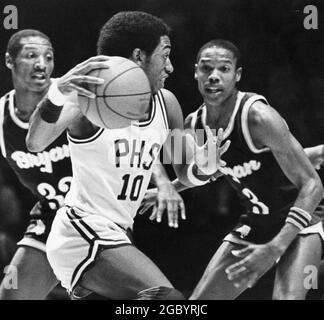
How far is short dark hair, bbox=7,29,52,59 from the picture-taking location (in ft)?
14.1

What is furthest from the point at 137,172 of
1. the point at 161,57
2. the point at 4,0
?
the point at 4,0

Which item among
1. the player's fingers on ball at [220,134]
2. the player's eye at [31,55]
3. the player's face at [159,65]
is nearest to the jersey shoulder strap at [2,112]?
the player's eye at [31,55]

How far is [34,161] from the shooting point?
435cm

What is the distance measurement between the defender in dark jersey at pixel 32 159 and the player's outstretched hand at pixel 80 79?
0.24 metres

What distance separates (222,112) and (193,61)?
354mm

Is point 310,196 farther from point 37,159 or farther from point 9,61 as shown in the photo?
point 9,61

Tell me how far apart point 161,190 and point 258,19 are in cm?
119

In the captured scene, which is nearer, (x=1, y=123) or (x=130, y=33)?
(x=130, y=33)

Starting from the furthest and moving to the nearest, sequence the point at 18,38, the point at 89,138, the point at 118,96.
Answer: the point at 18,38, the point at 89,138, the point at 118,96

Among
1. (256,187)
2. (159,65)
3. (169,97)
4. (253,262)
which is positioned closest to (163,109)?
(169,97)

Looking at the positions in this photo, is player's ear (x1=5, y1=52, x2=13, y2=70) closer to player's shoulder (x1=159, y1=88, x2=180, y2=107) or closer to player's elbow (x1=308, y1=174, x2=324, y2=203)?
player's shoulder (x1=159, y1=88, x2=180, y2=107)

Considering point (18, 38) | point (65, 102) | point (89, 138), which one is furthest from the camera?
point (18, 38)

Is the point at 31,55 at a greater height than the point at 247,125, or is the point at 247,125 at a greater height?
the point at 31,55
